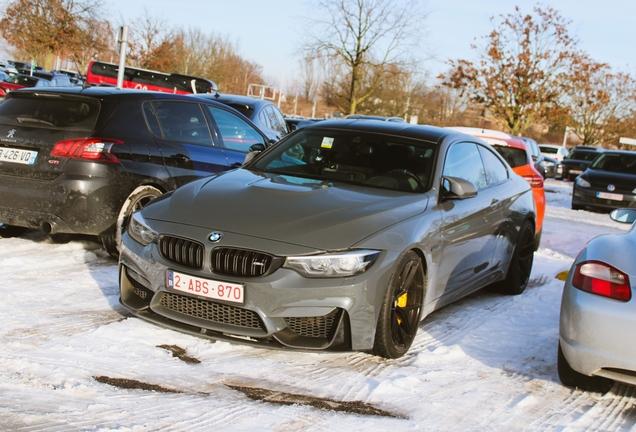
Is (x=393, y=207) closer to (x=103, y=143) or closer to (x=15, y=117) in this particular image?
(x=103, y=143)

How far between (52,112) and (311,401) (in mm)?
4024

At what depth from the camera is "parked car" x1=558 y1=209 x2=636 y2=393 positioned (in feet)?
12.4

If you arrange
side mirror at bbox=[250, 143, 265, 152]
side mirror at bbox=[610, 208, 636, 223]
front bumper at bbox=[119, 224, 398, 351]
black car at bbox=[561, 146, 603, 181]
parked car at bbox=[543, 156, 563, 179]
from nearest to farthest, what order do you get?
front bumper at bbox=[119, 224, 398, 351] → side mirror at bbox=[610, 208, 636, 223] → side mirror at bbox=[250, 143, 265, 152] → black car at bbox=[561, 146, 603, 181] → parked car at bbox=[543, 156, 563, 179]

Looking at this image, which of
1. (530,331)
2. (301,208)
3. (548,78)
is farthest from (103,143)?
(548,78)

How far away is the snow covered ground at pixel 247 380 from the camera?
11.1 ft

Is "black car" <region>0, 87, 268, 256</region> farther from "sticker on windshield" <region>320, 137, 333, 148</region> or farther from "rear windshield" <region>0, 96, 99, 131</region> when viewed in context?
"sticker on windshield" <region>320, 137, 333, 148</region>

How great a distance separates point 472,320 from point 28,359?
3364 mm

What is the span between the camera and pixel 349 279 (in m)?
4.05

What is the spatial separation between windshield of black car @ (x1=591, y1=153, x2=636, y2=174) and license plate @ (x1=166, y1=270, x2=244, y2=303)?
52.8ft

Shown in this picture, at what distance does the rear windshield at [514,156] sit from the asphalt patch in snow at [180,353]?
7.27 metres

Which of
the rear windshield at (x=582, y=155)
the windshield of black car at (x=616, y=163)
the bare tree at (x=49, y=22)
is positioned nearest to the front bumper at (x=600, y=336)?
the windshield of black car at (x=616, y=163)

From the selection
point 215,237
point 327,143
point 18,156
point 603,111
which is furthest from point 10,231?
point 603,111

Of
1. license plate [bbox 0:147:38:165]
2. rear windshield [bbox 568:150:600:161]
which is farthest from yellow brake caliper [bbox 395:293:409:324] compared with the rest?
rear windshield [bbox 568:150:600:161]

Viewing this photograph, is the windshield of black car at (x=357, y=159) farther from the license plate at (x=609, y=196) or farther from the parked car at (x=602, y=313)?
the license plate at (x=609, y=196)
